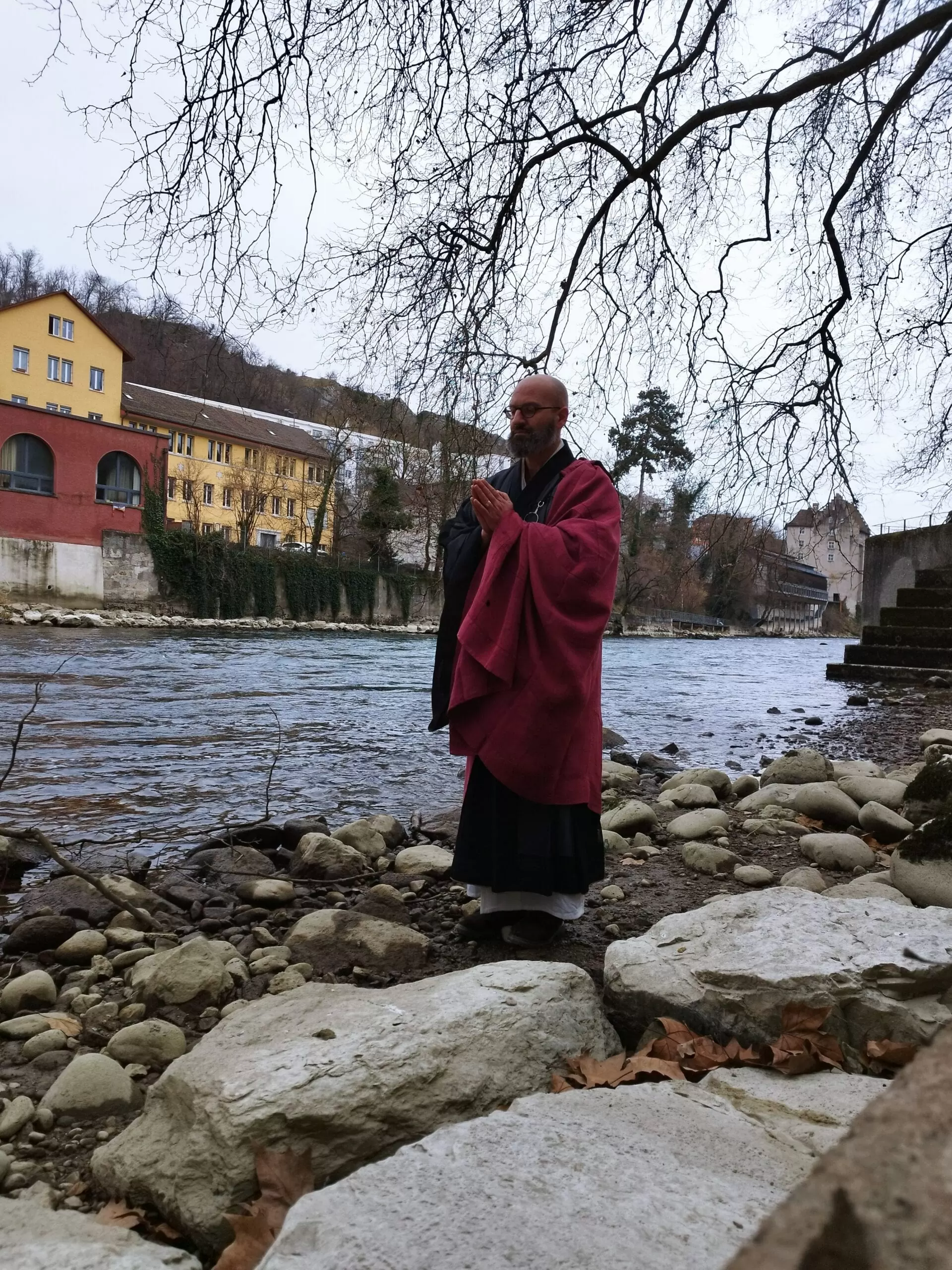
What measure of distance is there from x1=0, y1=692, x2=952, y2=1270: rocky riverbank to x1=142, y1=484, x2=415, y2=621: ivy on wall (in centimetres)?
3238

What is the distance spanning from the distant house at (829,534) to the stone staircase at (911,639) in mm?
9063

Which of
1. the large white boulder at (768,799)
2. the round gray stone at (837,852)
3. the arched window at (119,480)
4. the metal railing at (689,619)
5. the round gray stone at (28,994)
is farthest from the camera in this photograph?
the metal railing at (689,619)

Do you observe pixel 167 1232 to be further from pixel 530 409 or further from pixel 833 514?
pixel 833 514

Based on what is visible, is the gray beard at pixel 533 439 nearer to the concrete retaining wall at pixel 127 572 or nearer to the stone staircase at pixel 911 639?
the stone staircase at pixel 911 639

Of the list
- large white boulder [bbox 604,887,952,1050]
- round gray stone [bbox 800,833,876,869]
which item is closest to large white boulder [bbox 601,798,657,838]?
round gray stone [bbox 800,833,876,869]

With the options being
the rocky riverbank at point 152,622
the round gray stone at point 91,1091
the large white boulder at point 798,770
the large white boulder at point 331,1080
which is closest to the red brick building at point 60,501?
the rocky riverbank at point 152,622

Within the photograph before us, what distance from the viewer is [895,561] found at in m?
19.5

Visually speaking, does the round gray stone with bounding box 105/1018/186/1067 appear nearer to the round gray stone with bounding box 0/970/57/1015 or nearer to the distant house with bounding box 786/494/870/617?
the round gray stone with bounding box 0/970/57/1015

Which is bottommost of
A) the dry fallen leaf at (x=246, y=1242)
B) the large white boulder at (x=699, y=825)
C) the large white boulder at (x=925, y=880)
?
the large white boulder at (x=699, y=825)

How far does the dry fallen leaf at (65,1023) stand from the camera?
2721 mm

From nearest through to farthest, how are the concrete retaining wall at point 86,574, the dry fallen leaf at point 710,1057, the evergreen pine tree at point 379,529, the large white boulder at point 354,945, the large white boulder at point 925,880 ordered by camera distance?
1. the dry fallen leaf at point 710,1057
2. the large white boulder at point 354,945
3. the large white boulder at point 925,880
4. the concrete retaining wall at point 86,574
5. the evergreen pine tree at point 379,529

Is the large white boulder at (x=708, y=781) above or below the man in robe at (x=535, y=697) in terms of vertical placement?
below

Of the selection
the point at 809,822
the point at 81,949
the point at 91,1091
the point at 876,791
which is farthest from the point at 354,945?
the point at 876,791

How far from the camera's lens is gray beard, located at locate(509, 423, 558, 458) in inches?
143
